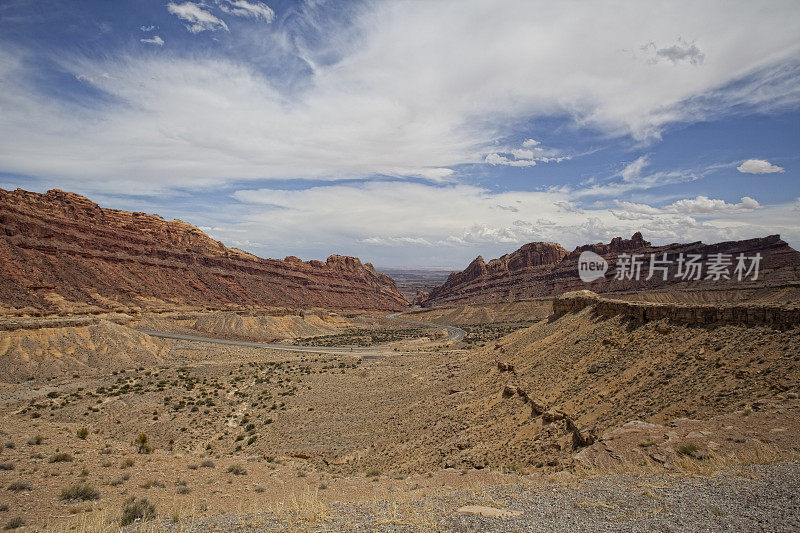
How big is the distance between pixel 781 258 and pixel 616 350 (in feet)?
334

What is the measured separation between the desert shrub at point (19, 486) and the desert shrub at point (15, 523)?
88.5 inches

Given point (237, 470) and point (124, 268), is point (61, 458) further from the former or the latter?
point (124, 268)

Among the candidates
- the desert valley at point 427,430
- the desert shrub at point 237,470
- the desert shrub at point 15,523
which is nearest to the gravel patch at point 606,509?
the desert valley at point 427,430

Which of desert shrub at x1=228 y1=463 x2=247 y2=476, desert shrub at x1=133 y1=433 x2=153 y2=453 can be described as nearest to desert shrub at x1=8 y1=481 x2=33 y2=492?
desert shrub at x1=133 y1=433 x2=153 y2=453

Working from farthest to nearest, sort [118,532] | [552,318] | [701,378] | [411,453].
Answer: [552,318], [411,453], [701,378], [118,532]

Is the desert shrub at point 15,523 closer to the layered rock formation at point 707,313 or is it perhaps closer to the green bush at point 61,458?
the green bush at point 61,458

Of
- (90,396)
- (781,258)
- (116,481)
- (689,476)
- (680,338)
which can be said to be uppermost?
(781,258)

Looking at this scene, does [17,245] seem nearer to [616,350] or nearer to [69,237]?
[69,237]

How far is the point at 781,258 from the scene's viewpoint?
3558 inches

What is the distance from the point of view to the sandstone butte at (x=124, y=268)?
77.0 meters

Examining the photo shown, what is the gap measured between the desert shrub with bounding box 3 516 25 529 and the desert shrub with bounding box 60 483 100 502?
1597 millimetres

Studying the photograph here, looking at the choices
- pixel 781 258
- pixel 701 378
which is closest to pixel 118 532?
pixel 701 378

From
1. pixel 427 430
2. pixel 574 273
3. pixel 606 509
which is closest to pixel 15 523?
pixel 606 509

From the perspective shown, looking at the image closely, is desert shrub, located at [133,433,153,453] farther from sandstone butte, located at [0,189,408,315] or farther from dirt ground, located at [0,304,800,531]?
sandstone butte, located at [0,189,408,315]
